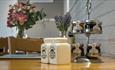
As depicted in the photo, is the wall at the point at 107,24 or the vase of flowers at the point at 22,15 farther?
the vase of flowers at the point at 22,15

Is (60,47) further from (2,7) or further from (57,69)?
(2,7)

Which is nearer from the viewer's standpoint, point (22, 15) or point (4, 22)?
point (22, 15)

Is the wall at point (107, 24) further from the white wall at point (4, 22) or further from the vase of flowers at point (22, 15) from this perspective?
the white wall at point (4, 22)

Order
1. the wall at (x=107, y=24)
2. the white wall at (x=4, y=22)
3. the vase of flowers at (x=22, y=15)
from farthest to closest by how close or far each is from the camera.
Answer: the white wall at (x=4, y=22), the vase of flowers at (x=22, y=15), the wall at (x=107, y=24)

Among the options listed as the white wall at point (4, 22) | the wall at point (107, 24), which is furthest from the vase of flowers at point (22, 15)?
the white wall at point (4, 22)

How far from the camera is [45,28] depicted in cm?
355

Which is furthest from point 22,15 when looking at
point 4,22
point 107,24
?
point 4,22

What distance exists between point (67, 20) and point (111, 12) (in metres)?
0.58

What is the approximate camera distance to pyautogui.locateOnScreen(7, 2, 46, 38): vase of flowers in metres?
2.50

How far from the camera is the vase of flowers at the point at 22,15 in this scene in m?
2.50

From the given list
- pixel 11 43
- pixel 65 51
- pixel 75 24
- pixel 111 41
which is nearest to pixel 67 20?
pixel 11 43

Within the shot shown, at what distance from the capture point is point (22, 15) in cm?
249

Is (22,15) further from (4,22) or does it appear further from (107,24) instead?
(4,22)

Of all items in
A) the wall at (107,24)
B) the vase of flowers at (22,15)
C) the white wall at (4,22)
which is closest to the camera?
the wall at (107,24)
